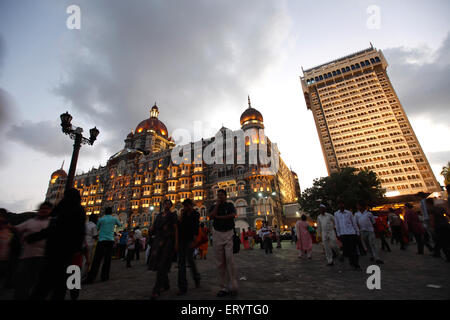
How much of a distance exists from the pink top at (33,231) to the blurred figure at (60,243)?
696 mm

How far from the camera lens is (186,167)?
4591 cm

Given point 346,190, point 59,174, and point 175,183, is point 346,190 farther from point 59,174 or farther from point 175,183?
point 59,174

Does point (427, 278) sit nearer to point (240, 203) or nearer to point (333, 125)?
point (240, 203)

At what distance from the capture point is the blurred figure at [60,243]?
8.36 ft

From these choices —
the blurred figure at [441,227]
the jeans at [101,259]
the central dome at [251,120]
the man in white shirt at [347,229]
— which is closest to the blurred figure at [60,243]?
the jeans at [101,259]

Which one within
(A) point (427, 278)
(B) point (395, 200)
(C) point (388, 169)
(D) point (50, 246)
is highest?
(C) point (388, 169)

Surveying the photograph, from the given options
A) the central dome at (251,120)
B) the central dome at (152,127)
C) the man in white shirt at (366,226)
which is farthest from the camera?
the central dome at (152,127)

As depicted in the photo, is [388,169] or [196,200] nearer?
[196,200]

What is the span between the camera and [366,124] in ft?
221

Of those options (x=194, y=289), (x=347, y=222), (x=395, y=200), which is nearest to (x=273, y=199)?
(x=395, y=200)

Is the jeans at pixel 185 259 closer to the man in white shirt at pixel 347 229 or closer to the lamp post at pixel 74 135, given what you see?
the man in white shirt at pixel 347 229

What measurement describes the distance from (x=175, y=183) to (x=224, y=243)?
42.8m

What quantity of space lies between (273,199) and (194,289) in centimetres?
3515

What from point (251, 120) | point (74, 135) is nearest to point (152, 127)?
point (251, 120)
